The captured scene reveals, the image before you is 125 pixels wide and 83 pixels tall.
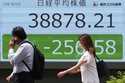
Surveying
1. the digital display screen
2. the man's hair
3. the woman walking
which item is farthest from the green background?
the man's hair

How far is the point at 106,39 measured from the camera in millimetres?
11289

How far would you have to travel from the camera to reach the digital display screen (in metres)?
11.2

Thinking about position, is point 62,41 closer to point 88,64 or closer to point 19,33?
point 88,64

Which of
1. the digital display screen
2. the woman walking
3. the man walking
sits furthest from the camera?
the digital display screen

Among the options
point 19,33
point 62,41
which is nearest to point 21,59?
point 19,33

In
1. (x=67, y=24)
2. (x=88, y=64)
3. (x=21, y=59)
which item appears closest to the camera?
(x=21, y=59)

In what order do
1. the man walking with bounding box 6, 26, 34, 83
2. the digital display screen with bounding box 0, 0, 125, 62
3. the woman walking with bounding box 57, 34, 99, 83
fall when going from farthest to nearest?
the digital display screen with bounding box 0, 0, 125, 62 < the woman walking with bounding box 57, 34, 99, 83 < the man walking with bounding box 6, 26, 34, 83

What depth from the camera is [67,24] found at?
1127cm

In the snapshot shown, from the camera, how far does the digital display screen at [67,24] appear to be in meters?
11.2

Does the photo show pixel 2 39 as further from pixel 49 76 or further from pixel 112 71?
pixel 112 71

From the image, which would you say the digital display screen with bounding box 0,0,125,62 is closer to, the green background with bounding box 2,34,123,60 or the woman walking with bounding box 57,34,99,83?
the green background with bounding box 2,34,123,60

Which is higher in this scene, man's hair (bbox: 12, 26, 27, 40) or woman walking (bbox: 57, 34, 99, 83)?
man's hair (bbox: 12, 26, 27, 40)

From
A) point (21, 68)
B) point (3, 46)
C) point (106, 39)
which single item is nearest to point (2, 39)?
point (3, 46)

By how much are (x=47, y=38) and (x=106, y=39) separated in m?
1.07
